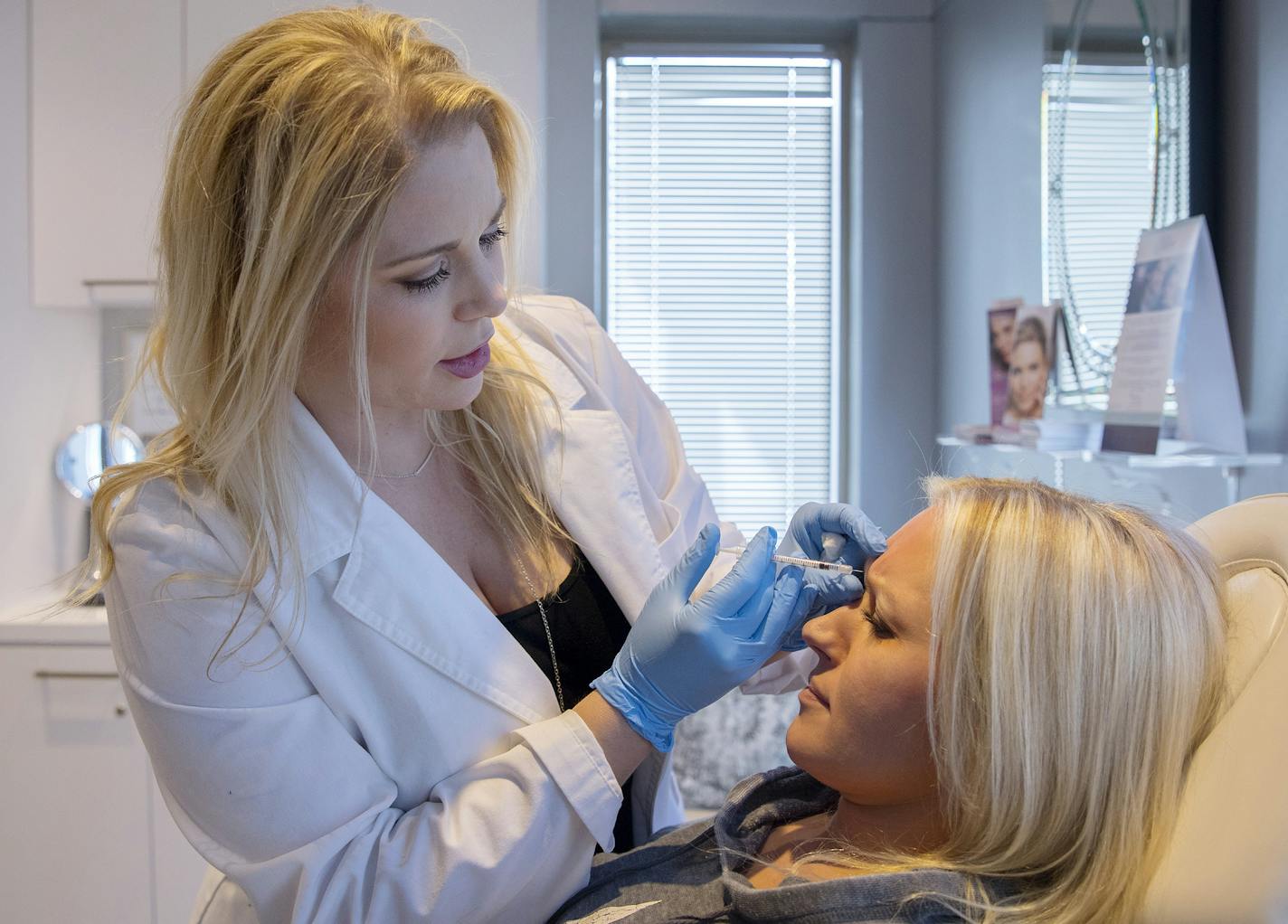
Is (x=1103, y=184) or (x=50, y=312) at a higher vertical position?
(x=1103, y=184)

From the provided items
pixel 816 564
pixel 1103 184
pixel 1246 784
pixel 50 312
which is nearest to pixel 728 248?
pixel 1103 184

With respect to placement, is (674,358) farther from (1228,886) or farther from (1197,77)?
(1228,886)

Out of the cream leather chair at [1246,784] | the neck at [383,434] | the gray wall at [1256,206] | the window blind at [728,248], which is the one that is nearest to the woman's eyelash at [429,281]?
the neck at [383,434]

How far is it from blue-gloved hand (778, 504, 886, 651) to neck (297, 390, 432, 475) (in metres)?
0.50

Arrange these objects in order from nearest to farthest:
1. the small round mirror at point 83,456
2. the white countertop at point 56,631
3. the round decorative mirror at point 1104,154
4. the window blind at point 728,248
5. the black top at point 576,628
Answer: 1. the black top at point 576,628
2. the round decorative mirror at point 1104,154
3. the white countertop at point 56,631
4. the small round mirror at point 83,456
5. the window blind at point 728,248

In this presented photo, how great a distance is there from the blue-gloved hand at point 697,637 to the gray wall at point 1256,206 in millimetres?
960

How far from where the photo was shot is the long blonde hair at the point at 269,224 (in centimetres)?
110

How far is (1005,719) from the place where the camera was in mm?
1020

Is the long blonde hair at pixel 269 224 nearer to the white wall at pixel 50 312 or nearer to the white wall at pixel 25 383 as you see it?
the white wall at pixel 50 312

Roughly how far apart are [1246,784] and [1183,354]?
1.06 metres

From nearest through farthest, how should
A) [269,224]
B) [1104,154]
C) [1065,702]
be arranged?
[1065,702], [269,224], [1104,154]

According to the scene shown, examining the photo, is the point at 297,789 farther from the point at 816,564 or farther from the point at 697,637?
the point at 816,564

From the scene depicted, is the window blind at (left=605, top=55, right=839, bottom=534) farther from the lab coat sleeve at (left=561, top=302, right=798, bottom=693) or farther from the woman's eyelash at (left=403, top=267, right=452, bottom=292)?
the woman's eyelash at (left=403, top=267, right=452, bottom=292)

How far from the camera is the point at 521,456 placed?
56.7 inches
